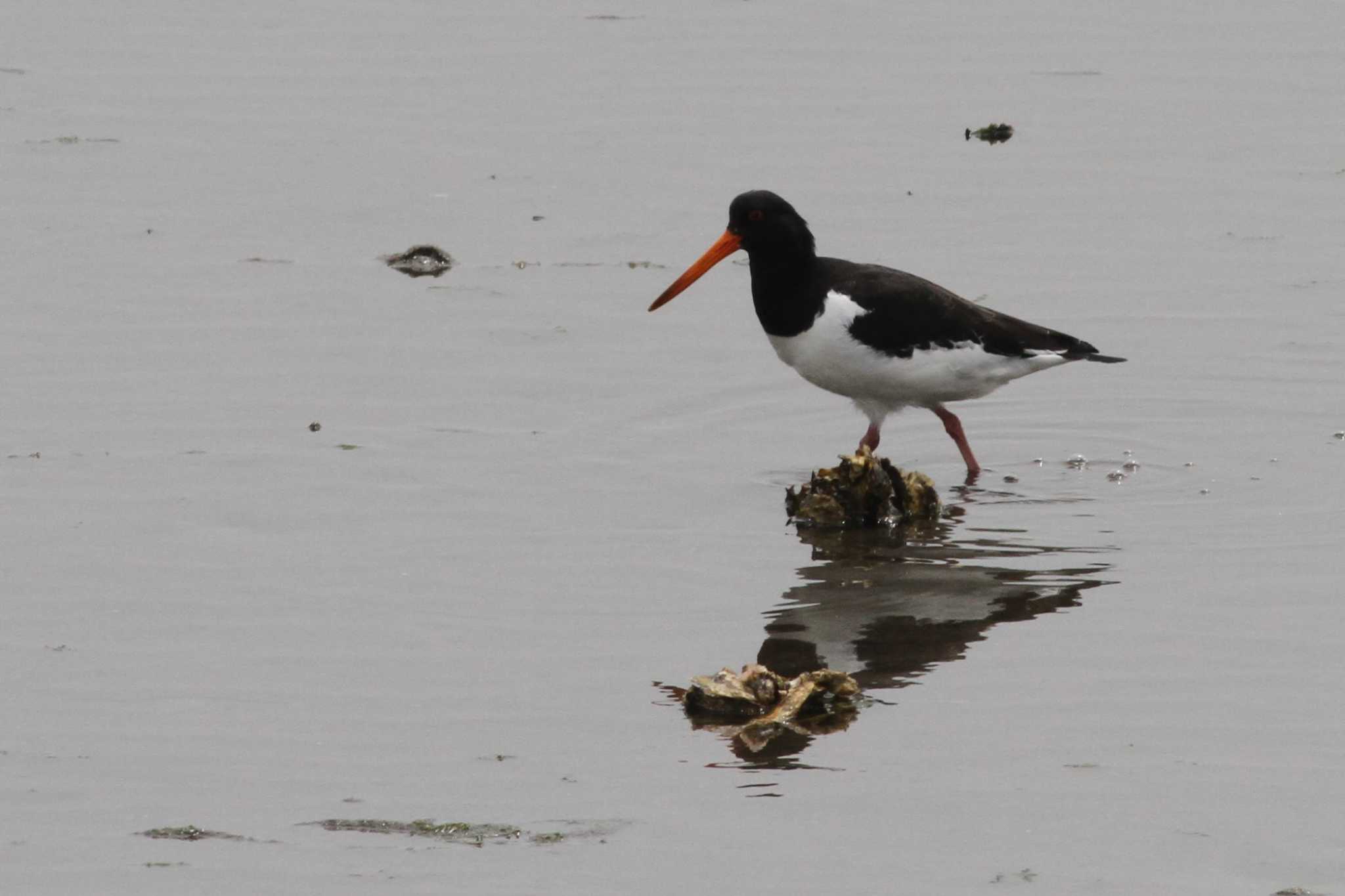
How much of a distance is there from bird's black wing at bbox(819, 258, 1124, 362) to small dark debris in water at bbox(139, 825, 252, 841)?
14.4 feet

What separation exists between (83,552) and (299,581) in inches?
33.2

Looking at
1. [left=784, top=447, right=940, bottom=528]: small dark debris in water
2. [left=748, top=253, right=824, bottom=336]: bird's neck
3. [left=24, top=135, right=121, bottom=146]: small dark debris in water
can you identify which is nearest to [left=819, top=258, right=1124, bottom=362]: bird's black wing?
[left=748, top=253, right=824, bottom=336]: bird's neck

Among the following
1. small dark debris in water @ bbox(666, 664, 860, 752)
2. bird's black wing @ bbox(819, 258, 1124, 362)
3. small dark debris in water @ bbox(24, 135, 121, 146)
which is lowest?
small dark debris in water @ bbox(666, 664, 860, 752)

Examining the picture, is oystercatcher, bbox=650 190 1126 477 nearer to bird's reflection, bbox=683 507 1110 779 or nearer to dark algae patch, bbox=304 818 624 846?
bird's reflection, bbox=683 507 1110 779

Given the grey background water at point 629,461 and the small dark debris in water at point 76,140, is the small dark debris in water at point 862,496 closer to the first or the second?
the grey background water at point 629,461

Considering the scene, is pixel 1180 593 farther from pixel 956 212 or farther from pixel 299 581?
pixel 956 212

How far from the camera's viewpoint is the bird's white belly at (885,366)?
29.4 ft

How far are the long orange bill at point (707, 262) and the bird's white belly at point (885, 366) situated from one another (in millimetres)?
546

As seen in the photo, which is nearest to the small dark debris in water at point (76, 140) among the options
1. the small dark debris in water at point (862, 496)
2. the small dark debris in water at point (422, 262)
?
the small dark debris in water at point (422, 262)

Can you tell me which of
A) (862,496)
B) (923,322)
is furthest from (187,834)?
(923,322)

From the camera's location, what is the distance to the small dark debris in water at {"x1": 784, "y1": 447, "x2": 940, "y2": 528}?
8203mm

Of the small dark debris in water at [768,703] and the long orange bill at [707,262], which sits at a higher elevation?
the long orange bill at [707,262]

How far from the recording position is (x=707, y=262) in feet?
A: 31.8

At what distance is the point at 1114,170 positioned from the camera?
13.5 metres
